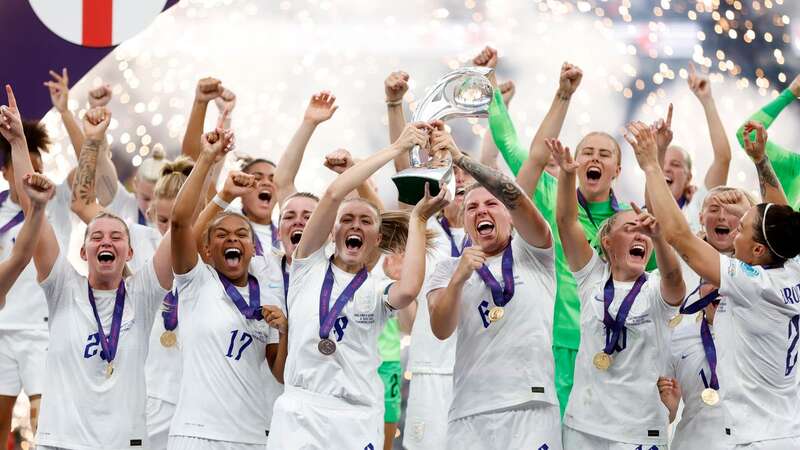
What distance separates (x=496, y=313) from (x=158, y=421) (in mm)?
1940

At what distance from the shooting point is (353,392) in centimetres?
554

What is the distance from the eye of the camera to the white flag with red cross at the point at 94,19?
8.38 meters

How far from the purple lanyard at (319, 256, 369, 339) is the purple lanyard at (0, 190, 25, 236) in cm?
259

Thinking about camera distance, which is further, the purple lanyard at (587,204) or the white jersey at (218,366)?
the purple lanyard at (587,204)

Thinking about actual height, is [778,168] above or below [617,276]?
above

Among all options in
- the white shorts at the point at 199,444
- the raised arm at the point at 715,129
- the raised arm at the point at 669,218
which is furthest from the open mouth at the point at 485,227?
the raised arm at the point at 715,129

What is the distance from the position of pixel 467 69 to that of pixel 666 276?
4.30 ft

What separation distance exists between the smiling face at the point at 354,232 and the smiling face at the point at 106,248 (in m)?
1.00

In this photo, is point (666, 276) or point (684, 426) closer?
point (666, 276)

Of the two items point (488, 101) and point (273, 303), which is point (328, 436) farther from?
point (488, 101)

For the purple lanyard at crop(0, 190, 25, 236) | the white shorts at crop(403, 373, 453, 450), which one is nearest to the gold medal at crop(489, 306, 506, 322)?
the white shorts at crop(403, 373, 453, 450)

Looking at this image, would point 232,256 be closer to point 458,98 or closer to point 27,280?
point 458,98

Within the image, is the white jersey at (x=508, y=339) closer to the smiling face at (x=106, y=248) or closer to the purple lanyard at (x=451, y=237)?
the purple lanyard at (x=451, y=237)

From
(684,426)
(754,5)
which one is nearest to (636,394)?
(684,426)
